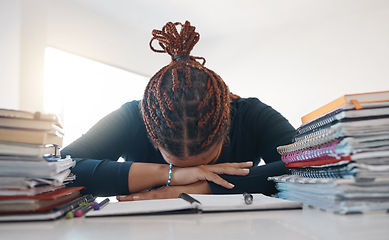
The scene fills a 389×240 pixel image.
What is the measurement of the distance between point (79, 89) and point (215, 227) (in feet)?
11.7

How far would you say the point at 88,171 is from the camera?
102cm

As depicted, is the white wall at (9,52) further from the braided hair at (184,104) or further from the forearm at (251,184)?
the forearm at (251,184)

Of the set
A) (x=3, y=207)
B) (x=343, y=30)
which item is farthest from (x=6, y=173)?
(x=343, y=30)

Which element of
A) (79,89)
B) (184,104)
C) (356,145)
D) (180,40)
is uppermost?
(79,89)

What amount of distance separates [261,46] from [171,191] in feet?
13.4

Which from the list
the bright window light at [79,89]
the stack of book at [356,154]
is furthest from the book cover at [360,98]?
the bright window light at [79,89]

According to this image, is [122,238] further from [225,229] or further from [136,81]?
[136,81]

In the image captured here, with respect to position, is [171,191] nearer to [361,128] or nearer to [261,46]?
[361,128]

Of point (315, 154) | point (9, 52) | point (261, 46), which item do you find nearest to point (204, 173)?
point (315, 154)

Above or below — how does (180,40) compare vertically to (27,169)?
above

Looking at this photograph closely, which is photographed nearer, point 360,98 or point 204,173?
point 360,98

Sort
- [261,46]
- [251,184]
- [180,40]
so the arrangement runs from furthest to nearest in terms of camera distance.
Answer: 1. [261,46]
2. [180,40]
3. [251,184]

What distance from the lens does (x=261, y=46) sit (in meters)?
4.69

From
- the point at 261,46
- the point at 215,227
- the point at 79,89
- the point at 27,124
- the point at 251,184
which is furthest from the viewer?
the point at 261,46
